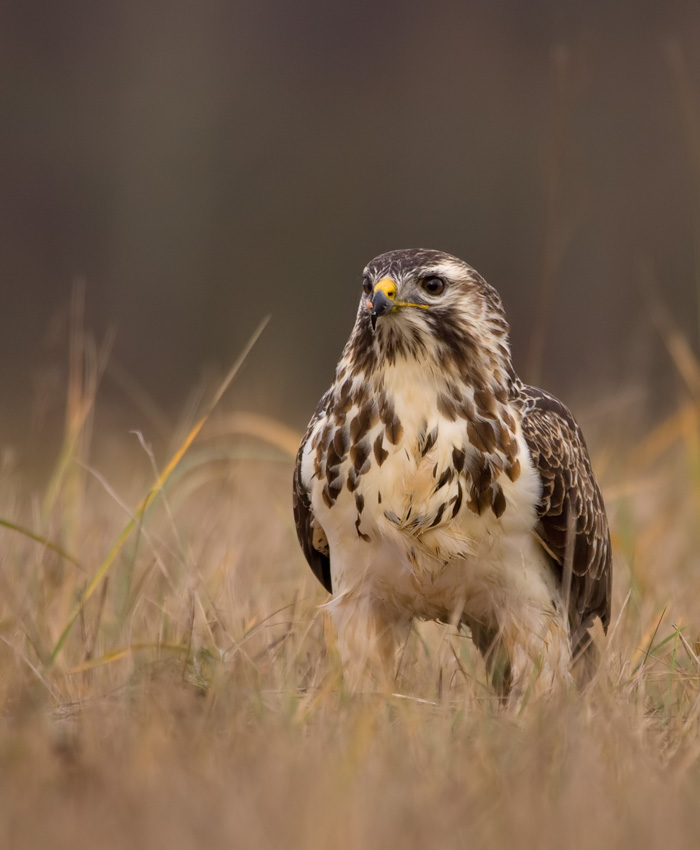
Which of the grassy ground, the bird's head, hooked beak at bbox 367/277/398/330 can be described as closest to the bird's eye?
the bird's head

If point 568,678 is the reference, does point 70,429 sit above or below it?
above

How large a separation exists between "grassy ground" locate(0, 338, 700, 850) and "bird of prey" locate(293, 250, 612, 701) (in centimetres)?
15

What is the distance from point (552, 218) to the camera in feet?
15.9

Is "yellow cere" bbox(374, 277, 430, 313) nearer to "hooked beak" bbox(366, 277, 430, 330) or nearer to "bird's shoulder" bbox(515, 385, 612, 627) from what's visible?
"hooked beak" bbox(366, 277, 430, 330)

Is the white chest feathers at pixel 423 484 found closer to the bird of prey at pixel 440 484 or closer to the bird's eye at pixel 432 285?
the bird of prey at pixel 440 484

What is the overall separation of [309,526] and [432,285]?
2.55ft

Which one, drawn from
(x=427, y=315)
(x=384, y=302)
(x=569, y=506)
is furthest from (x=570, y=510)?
(x=384, y=302)

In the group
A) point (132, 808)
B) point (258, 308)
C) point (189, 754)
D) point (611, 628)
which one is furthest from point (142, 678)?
point (258, 308)

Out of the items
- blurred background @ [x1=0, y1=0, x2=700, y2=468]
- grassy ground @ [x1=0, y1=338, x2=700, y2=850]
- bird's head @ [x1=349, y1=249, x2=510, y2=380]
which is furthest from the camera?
blurred background @ [x1=0, y1=0, x2=700, y2=468]

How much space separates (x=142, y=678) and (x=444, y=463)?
98 cm

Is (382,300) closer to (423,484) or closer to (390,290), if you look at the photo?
(390,290)

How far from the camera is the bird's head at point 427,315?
3.74m

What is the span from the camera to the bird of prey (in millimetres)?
3641

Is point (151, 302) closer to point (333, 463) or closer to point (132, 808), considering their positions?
point (333, 463)
